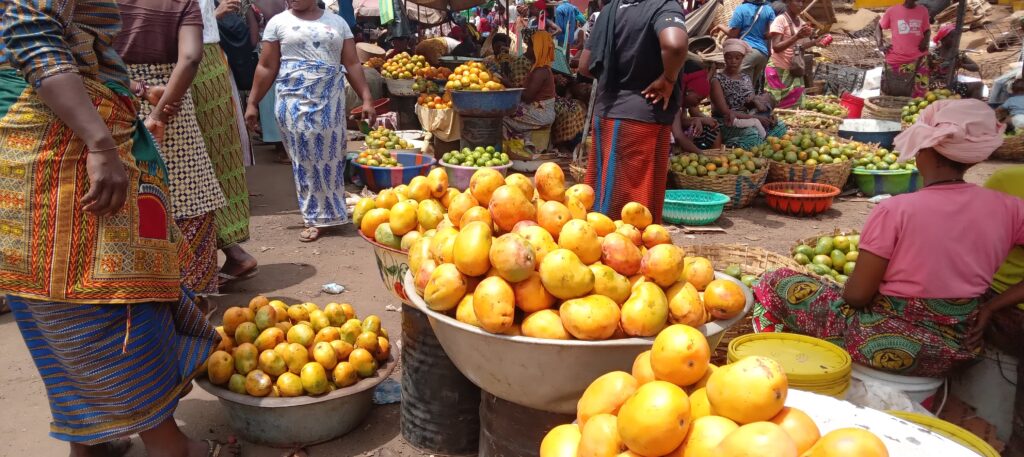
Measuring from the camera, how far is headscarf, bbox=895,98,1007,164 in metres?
2.47

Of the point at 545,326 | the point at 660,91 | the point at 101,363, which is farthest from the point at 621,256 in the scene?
the point at 660,91

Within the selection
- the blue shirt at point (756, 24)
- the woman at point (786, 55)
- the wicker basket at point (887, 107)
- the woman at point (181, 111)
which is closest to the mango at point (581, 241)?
the woman at point (181, 111)

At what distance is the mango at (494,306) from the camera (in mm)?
1812

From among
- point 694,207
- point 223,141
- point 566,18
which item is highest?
point 566,18

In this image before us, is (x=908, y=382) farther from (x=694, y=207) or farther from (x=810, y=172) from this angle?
(x=810, y=172)

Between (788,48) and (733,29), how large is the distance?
99 cm

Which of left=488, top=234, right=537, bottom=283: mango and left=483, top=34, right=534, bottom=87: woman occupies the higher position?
left=488, top=234, right=537, bottom=283: mango

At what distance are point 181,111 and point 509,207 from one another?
247cm

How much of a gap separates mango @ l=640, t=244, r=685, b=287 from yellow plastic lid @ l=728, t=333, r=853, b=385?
2.11 ft

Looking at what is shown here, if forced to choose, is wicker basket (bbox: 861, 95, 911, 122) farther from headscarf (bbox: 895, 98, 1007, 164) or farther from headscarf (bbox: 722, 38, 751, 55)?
headscarf (bbox: 895, 98, 1007, 164)

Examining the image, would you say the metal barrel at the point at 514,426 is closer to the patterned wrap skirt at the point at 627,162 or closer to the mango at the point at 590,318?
the mango at the point at 590,318

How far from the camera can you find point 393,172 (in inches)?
282

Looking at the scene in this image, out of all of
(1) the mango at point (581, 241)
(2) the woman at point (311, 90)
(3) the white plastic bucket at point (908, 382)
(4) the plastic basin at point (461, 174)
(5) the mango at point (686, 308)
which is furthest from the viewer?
(4) the plastic basin at point (461, 174)

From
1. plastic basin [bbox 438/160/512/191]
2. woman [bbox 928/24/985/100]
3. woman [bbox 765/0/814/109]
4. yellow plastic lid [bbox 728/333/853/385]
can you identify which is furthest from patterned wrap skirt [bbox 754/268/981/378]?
woman [bbox 928/24/985/100]
